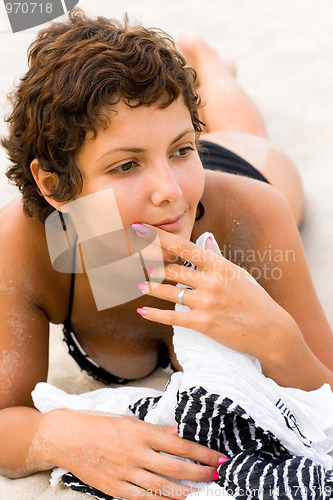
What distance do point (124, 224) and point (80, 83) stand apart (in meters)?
0.42

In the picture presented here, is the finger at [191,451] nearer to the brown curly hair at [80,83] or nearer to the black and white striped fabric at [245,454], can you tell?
the black and white striped fabric at [245,454]

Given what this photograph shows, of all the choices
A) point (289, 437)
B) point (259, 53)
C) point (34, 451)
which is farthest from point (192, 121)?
point (259, 53)

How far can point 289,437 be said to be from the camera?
5.68ft

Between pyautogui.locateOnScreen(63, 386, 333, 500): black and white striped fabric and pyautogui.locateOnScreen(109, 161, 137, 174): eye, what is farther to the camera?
pyautogui.locateOnScreen(109, 161, 137, 174): eye

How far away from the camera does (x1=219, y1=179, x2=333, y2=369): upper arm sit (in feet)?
7.25

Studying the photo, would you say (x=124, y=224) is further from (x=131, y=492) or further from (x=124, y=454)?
(x=131, y=492)

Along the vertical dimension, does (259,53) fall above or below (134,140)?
below

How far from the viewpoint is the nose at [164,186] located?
5.74 ft

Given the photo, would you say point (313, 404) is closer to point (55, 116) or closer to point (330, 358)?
point (330, 358)

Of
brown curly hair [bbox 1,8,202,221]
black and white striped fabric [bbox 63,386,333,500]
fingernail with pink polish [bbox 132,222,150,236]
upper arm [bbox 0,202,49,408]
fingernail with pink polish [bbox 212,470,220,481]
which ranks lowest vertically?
fingernail with pink polish [bbox 212,470,220,481]

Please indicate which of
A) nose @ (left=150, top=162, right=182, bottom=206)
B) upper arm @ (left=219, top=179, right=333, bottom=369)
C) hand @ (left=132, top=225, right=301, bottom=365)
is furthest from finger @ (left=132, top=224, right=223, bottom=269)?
upper arm @ (left=219, top=179, right=333, bottom=369)

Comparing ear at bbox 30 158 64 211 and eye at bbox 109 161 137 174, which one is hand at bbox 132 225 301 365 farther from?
ear at bbox 30 158 64 211

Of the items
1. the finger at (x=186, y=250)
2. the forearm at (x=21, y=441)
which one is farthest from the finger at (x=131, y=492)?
the finger at (x=186, y=250)

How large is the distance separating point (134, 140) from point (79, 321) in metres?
0.92
